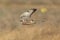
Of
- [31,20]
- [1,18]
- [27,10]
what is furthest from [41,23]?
[1,18]

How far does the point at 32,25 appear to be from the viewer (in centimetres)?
143

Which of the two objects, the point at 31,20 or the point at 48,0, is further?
the point at 48,0

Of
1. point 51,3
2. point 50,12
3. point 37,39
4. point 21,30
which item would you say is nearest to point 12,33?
Answer: point 21,30

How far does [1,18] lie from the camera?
1.51 m

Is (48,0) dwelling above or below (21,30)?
above

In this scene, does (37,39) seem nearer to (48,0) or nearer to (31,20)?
(31,20)

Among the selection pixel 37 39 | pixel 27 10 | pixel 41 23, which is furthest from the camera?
pixel 27 10

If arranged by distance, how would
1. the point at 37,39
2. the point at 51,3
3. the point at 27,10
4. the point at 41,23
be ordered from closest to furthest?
the point at 37,39
the point at 41,23
the point at 27,10
the point at 51,3

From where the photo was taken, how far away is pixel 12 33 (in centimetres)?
134

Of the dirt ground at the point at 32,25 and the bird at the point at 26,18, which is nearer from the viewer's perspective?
the dirt ground at the point at 32,25

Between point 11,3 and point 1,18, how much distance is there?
0.27 meters

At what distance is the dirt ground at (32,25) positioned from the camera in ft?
4.29

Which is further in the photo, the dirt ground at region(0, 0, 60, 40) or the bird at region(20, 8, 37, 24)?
the bird at region(20, 8, 37, 24)

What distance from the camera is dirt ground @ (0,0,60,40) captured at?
4.29ft
